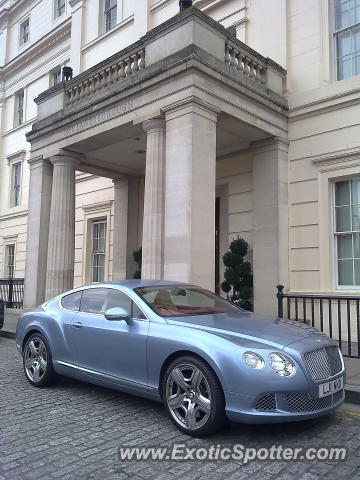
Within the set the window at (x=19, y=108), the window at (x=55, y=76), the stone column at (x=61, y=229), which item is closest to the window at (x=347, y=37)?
the stone column at (x=61, y=229)

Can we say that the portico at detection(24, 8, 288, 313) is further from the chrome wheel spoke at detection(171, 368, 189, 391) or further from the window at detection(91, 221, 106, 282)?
the chrome wheel spoke at detection(171, 368, 189, 391)

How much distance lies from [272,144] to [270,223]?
6.47 ft

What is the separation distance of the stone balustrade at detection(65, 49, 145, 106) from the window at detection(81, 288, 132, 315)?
258 inches

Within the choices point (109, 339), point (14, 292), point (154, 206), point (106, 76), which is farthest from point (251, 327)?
point (14, 292)

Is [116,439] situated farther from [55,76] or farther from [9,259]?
[9,259]

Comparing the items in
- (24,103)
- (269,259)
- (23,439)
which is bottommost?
(23,439)

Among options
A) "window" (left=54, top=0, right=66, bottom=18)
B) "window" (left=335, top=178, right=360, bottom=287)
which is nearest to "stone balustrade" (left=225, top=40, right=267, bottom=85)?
"window" (left=335, top=178, right=360, bottom=287)

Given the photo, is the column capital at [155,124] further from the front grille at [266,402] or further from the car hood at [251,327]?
the front grille at [266,402]

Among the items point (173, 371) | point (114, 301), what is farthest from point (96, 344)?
point (173, 371)

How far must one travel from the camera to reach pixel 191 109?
925 cm

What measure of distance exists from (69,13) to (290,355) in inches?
806

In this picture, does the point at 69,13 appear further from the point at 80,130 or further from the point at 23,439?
the point at 23,439

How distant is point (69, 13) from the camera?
20.3 metres

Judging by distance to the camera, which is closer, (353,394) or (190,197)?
(353,394)
